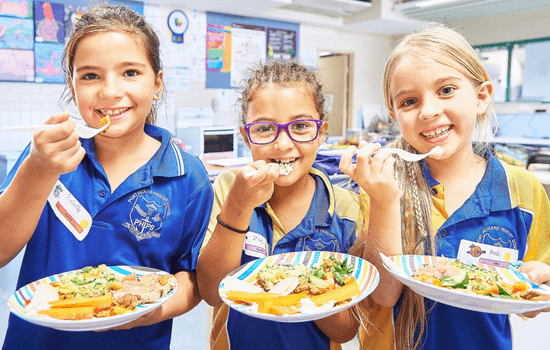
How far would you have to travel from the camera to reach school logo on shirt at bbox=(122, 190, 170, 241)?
3.51 ft

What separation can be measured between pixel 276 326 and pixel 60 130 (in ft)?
2.56

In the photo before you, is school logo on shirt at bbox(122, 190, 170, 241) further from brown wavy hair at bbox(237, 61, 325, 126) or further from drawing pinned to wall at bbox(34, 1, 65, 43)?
drawing pinned to wall at bbox(34, 1, 65, 43)

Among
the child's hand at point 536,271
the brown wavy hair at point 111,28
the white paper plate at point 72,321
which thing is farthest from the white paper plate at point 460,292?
the brown wavy hair at point 111,28

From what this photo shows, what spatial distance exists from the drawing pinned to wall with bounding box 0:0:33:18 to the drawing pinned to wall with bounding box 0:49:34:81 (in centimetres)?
37

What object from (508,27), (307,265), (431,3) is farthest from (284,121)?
(508,27)

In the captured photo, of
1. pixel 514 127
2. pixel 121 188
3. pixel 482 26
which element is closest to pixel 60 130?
pixel 121 188

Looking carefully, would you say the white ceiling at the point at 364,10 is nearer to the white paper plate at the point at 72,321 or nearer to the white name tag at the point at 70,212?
the white name tag at the point at 70,212

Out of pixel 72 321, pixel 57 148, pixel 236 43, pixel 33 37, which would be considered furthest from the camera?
pixel 236 43

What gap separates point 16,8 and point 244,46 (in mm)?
2867

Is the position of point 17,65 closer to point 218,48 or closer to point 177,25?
point 177,25

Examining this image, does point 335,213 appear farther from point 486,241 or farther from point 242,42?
point 242,42

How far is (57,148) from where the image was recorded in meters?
0.85

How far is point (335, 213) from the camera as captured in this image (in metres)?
1.23

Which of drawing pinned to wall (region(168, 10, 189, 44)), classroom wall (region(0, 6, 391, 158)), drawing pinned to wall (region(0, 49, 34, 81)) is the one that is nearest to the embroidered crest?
classroom wall (region(0, 6, 391, 158))
